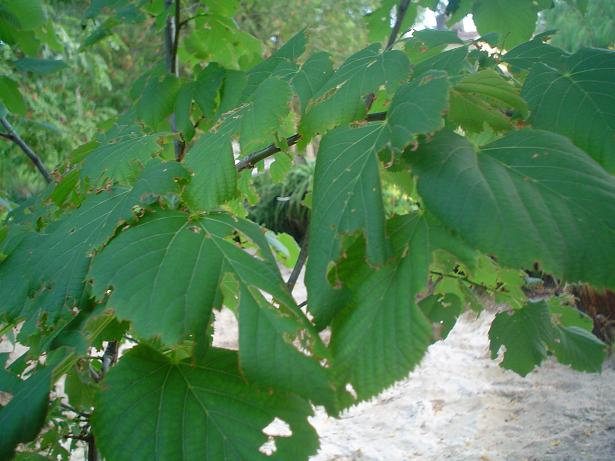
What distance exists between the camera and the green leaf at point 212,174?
25.1 inches

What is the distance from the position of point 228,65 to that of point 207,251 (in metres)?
1.01

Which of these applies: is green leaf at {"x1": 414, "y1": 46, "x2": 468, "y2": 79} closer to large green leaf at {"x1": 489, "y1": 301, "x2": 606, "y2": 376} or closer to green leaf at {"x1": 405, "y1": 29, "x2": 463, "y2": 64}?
green leaf at {"x1": 405, "y1": 29, "x2": 463, "y2": 64}

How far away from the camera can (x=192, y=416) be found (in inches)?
22.2

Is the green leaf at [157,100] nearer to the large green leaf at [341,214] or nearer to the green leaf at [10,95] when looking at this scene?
the green leaf at [10,95]

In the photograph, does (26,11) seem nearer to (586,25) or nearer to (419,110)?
(419,110)

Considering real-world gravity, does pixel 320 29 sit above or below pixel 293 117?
above

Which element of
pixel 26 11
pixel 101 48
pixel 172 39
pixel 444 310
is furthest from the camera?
pixel 101 48

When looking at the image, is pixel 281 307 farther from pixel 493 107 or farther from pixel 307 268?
pixel 493 107

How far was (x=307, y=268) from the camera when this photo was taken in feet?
1.76

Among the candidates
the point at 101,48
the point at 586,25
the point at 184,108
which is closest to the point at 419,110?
the point at 184,108

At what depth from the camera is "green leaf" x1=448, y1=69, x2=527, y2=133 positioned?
584mm

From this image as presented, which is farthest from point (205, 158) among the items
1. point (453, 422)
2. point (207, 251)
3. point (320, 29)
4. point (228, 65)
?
point (320, 29)

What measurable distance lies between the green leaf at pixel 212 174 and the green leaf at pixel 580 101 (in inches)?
12.9

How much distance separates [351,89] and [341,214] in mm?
181
